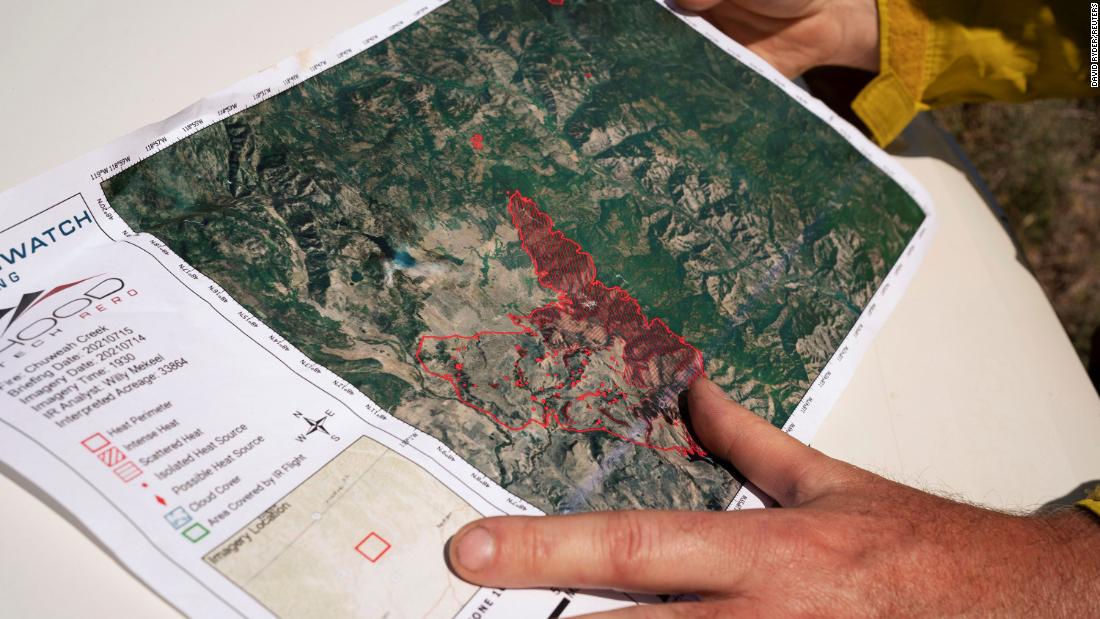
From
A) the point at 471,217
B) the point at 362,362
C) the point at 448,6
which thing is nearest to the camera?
the point at 362,362

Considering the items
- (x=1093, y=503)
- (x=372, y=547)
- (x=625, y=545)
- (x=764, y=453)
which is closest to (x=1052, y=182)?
(x=1093, y=503)

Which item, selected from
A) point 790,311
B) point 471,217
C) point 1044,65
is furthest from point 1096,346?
point 471,217

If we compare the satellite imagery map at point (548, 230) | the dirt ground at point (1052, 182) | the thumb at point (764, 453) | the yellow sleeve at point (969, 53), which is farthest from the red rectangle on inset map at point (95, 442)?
the dirt ground at point (1052, 182)

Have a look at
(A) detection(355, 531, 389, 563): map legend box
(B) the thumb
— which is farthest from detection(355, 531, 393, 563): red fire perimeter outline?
(B) the thumb

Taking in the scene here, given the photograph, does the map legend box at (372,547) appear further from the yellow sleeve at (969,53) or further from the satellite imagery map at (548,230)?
the yellow sleeve at (969,53)

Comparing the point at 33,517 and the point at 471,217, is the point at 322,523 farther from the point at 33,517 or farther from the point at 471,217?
the point at 471,217

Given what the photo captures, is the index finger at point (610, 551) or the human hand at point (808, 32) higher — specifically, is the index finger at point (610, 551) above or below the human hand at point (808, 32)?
below

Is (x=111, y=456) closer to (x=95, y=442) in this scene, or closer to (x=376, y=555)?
(x=95, y=442)

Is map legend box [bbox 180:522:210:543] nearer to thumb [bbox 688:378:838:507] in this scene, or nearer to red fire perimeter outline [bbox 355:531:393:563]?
red fire perimeter outline [bbox 355:531:393:563]
